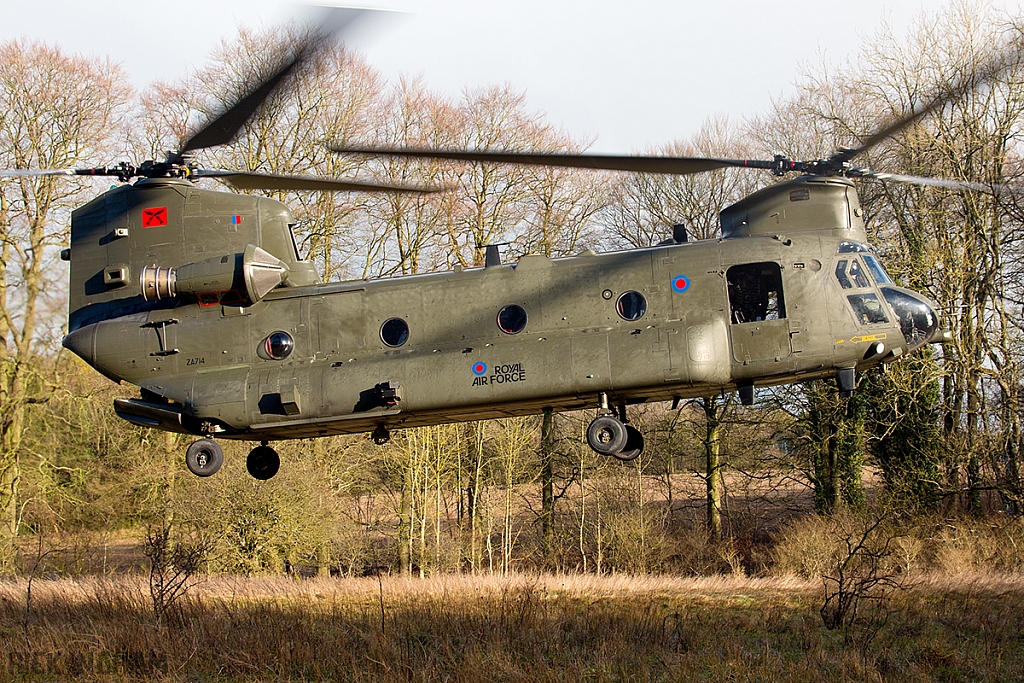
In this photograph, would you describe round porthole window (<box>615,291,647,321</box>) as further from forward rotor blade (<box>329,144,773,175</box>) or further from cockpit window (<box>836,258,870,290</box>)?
cockpit window (<box>836,258,870,290</box>)

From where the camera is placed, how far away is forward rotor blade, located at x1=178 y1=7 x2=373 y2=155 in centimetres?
789

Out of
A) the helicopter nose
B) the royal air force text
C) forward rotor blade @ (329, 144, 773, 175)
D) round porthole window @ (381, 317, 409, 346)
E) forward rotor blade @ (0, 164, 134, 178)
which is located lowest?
the royal air force text

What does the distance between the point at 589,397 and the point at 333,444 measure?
55.7 feet

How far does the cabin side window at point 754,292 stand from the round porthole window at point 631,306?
1056 millimetres

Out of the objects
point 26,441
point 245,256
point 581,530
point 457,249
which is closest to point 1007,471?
point 581,530

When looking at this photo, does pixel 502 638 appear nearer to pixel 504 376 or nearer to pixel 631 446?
pixel 631 446

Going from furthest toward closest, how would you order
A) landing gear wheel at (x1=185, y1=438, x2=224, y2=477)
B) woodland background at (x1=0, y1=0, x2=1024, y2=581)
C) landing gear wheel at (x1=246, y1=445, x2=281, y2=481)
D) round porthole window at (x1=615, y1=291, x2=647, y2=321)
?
woodland background at (x1=0, y1=0, x2=1024, y2=581) → landing gear wheel at (x1=246, y1=445, x2=281, y2=481) → landing gear wheel at (x1=185, y1=438, x2=224, y2=477) → round porthole window at (x1=615, y1=291, x2=647, y2=321)

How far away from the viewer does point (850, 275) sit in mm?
10969

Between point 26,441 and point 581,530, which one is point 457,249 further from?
point 26,441

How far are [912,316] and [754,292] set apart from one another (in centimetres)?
192

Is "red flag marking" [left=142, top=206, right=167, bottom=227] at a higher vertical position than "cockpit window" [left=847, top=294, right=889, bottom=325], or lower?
higher

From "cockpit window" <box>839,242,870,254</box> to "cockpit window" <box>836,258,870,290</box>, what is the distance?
0.42ft

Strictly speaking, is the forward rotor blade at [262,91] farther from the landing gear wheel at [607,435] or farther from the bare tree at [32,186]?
the bare tree at [32,186]

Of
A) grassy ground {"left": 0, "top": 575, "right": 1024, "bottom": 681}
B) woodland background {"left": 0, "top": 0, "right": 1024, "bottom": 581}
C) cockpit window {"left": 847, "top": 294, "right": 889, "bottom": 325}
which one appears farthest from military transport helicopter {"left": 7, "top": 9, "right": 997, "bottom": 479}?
woodland background {"left": 0, "top": 0, "right": 1024, "bottom": 581}
